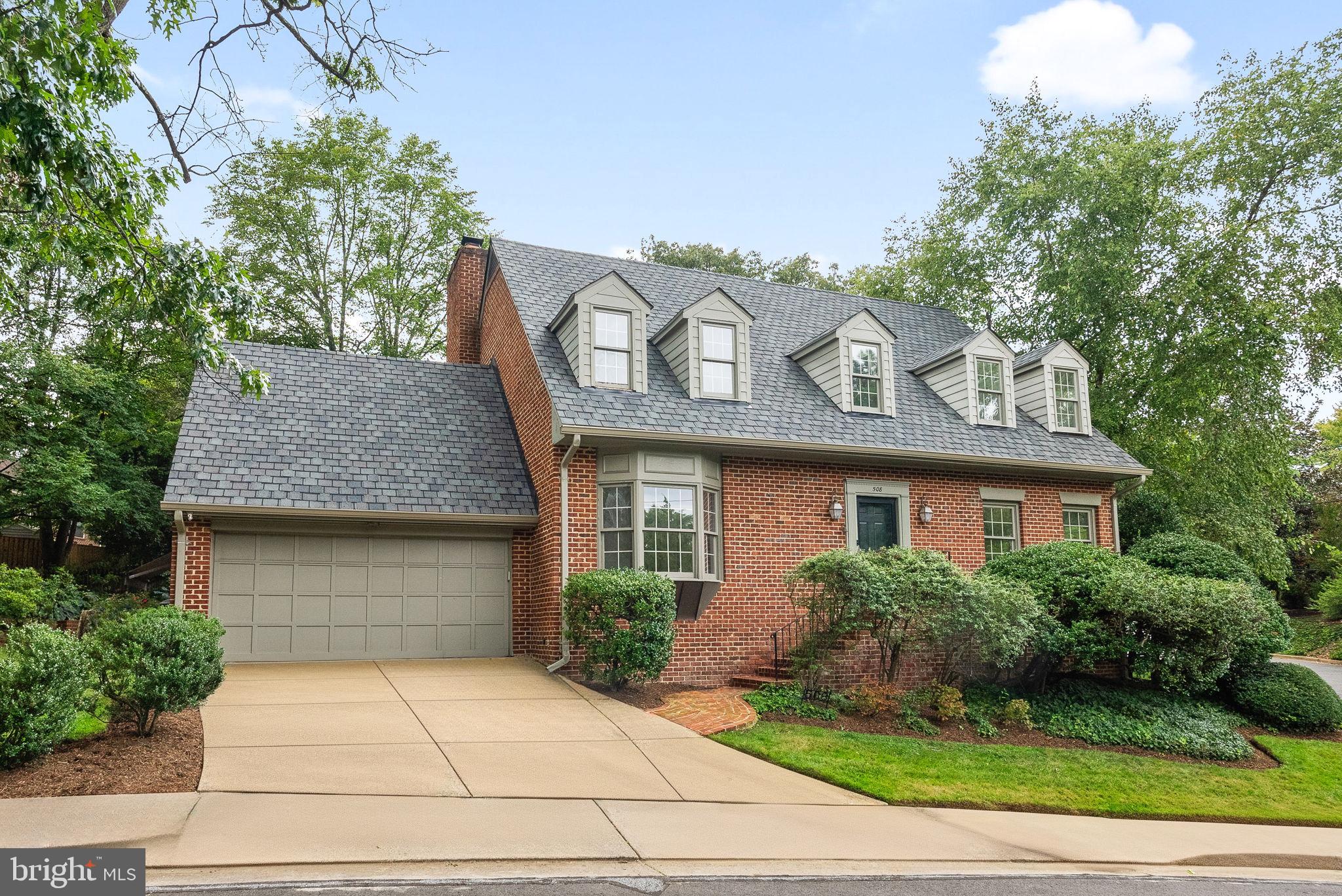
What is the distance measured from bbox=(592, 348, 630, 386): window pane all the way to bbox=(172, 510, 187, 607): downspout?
6.00 metres

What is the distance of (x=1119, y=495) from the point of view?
1891 centimetres

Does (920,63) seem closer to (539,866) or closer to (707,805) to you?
(707,805)

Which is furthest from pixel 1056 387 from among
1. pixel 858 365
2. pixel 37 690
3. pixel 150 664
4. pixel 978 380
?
pixel 37 690

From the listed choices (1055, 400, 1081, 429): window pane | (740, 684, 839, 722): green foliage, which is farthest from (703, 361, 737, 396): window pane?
(1055, 400, 1081, 429): window pane

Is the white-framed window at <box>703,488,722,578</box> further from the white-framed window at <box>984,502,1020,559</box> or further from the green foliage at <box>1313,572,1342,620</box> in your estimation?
the green foliage at <box>1313,572,1342,620</box>

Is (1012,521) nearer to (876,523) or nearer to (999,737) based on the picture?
(876,523)

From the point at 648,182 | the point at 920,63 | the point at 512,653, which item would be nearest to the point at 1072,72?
the point at 920,63

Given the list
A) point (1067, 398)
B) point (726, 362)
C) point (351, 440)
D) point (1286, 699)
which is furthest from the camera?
point (1067, 398)

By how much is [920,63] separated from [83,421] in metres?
18.0

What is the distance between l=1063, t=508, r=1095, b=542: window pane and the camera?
17250 millimetres

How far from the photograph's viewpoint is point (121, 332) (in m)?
24.6

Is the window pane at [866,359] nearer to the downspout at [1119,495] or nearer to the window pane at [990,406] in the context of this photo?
the window pane at [990,406]

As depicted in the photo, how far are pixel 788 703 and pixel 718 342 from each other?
5.87 metres

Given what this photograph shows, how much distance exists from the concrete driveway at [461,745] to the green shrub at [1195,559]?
896 centimetres
